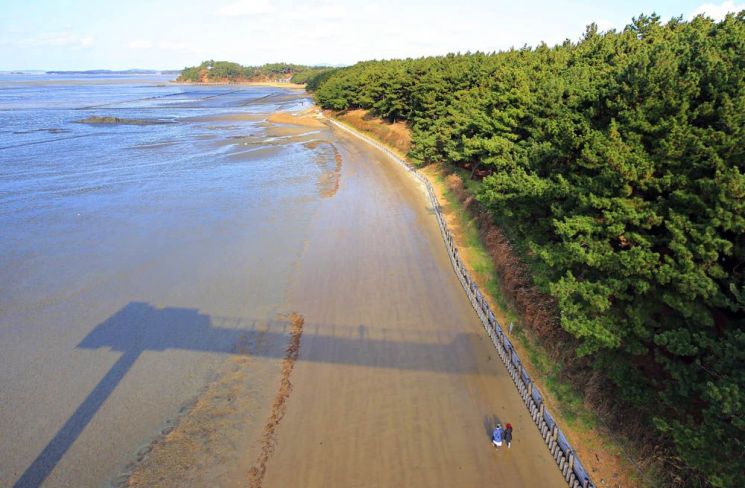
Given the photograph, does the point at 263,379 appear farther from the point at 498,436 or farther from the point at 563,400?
the point at 563,400

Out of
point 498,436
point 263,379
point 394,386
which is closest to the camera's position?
point 498,436

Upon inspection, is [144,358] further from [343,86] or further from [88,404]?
[343,86]

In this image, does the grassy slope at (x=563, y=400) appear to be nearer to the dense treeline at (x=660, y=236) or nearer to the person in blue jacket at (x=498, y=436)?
the dense treeline at (x=660, y=236)

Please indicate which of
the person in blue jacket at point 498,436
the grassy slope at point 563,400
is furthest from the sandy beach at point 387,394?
the grassy slope at point 563,400

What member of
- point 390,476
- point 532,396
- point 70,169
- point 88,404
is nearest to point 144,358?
point 88,404

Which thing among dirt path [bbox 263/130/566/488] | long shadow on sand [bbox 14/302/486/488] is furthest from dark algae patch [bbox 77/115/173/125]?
long shadow on sand [bbox 14/302/486/488]

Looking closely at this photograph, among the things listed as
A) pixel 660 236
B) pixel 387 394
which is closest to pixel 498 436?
pixel 387 394
